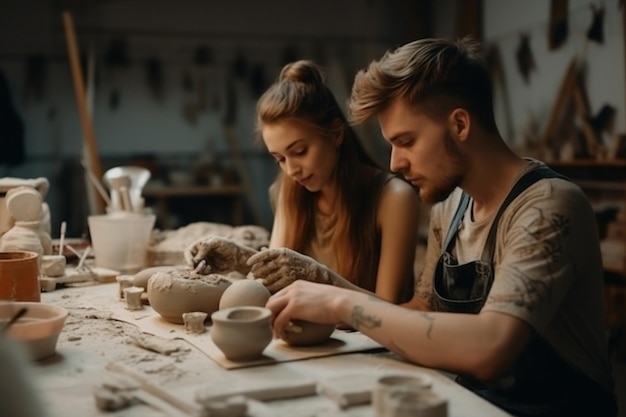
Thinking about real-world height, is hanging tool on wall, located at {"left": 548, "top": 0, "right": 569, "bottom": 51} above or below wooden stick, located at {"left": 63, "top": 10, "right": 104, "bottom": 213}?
above

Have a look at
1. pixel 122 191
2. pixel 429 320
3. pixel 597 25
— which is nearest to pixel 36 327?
pixel 429 320

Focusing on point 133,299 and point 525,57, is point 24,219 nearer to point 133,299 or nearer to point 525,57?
point 133,299

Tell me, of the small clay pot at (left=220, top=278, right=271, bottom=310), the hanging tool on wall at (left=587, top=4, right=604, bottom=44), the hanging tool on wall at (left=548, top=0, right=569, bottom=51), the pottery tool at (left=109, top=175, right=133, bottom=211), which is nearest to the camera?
the small clay pot at (left=220, top=278, right=271, bottom=310)

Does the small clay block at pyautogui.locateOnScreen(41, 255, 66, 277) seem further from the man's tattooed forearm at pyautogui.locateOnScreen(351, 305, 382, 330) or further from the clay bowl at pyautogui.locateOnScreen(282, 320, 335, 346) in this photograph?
the man's tattooed forearm at pyautogui.locateOnScreen(351, 305, 382, 330)

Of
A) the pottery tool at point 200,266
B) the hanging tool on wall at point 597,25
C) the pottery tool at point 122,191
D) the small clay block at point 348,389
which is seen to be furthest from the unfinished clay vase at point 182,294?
the hanging tool on wall at point 597,25

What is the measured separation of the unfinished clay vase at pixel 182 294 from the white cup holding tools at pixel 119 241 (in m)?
0.98

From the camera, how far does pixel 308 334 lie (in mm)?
1979

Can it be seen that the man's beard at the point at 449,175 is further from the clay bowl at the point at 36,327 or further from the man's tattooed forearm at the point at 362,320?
the clay bowl at the point at 36,327

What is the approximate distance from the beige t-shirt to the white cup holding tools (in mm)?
1650

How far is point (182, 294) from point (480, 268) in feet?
2.92

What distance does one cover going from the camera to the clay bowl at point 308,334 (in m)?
1.96

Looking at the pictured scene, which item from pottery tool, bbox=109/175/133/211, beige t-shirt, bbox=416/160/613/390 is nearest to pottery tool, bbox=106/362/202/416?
beige t-shirt, bbox=416/160/613/390

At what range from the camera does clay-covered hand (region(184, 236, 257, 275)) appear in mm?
2443

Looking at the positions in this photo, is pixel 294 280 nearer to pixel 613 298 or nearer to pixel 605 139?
pixel 613 298
